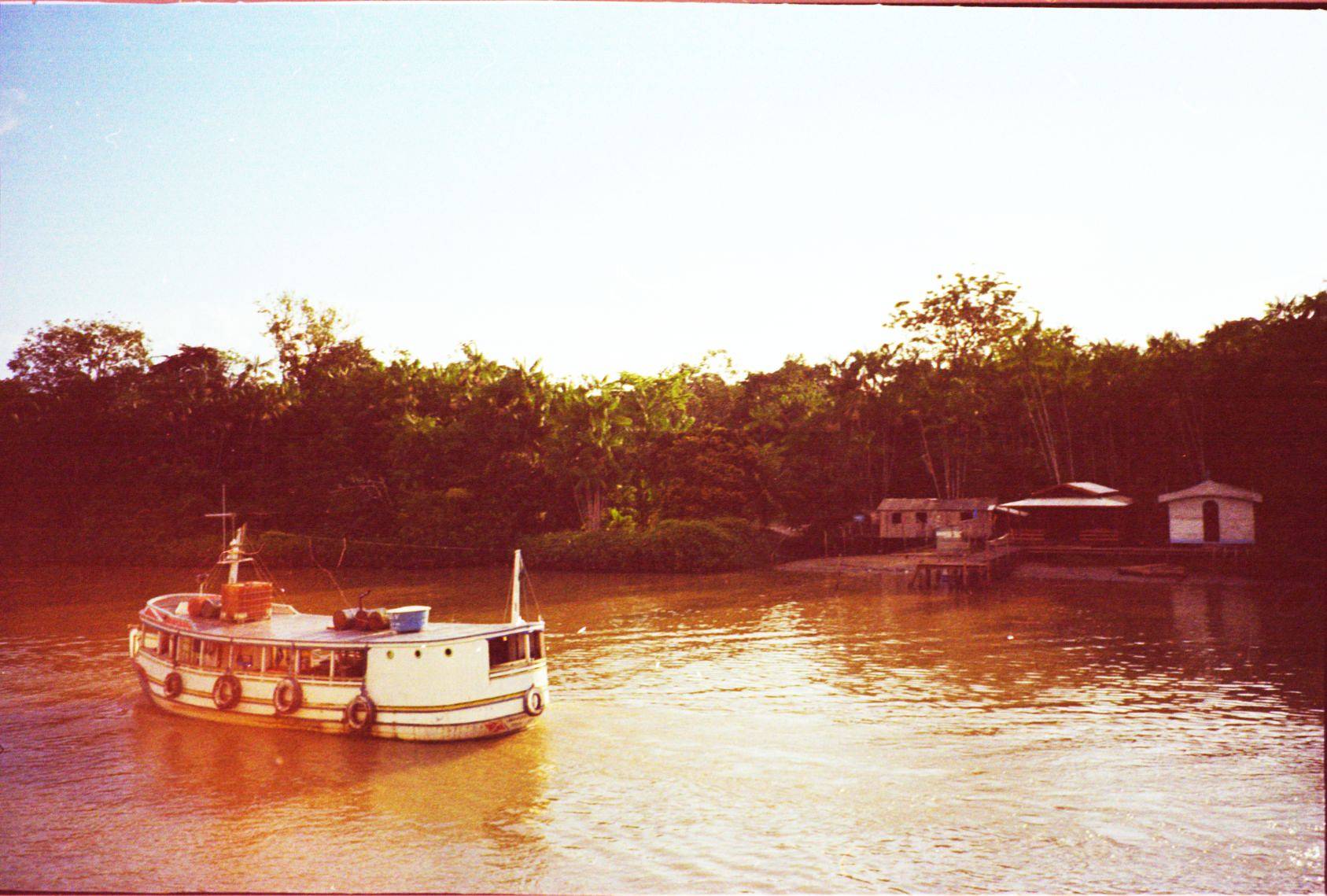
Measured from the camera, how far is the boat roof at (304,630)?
64.5ft

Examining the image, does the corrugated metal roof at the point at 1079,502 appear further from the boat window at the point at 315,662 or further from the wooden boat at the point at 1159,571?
the boat window at the point at 315,662

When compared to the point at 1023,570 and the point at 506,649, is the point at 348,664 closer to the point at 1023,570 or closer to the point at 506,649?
the point at 506,649

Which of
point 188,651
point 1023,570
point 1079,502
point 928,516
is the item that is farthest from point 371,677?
point 928,516

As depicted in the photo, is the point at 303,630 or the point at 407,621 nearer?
the point at 407,621

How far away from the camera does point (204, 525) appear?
5038 centimetres

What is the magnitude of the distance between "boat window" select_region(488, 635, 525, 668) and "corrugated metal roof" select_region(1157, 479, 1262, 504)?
36.8m

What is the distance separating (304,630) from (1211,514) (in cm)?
4136

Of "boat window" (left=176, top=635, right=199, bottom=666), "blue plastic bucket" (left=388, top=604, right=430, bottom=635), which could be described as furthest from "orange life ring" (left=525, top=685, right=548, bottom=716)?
"boat window" (left=176, top=635, right=199, bottom=666)

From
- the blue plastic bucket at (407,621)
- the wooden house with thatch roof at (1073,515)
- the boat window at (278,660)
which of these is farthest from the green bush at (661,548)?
the boat window at (278,660)

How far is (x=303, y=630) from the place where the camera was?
21.5 m

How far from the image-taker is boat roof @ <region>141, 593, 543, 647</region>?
64.5ft

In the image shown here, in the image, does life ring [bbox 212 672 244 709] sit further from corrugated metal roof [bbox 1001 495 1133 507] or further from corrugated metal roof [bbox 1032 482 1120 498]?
corrugated metal roof [bbox 1032 482 1120 498]

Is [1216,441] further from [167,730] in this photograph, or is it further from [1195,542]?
[167,730]

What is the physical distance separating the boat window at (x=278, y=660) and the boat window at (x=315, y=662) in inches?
14.5
